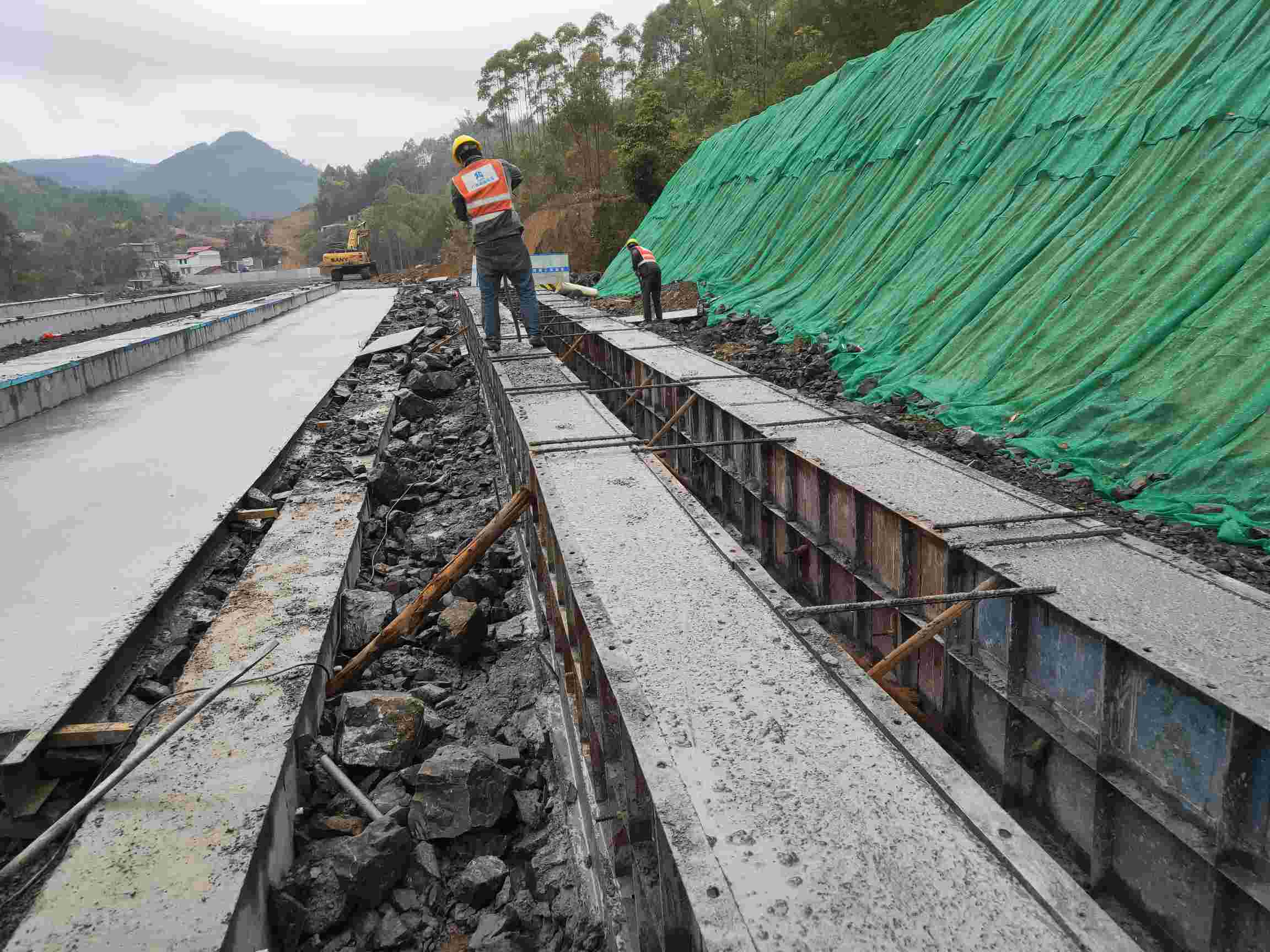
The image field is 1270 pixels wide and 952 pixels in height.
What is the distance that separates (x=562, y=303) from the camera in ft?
59.6

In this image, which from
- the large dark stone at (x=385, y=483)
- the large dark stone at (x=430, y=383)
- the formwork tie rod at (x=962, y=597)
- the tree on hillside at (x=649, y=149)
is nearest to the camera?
the formwork tie rod at (x=962, y=597)

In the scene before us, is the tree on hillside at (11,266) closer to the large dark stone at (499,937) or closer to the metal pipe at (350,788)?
the metal pipe at (350,788)

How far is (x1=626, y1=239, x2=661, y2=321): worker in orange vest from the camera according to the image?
48.1 feet

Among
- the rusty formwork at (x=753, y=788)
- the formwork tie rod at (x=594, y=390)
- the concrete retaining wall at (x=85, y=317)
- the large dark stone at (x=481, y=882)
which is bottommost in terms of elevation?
the large dark stone at (x=481, y=882)

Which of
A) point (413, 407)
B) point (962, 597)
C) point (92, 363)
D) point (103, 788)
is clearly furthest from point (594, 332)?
point (103, 788)

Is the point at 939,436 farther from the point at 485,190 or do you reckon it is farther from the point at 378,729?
the point at 378,729

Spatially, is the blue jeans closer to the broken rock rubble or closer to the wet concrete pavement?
the wet concrete pavement

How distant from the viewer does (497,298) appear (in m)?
9.41

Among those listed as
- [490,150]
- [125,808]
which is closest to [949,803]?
[125,808]

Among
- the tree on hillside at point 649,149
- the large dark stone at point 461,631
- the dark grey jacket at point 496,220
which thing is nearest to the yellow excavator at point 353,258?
the tree on hillside at point 649,149

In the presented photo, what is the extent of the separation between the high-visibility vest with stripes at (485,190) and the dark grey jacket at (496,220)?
0.03 m

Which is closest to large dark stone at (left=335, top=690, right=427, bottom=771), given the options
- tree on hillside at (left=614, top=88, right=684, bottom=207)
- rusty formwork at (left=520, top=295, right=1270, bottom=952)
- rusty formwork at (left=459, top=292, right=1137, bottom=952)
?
rusty formwork at (left=459, top=292, right=1137, bottom=952)

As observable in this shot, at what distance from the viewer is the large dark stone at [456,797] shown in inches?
135

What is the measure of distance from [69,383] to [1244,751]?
1302 cm
